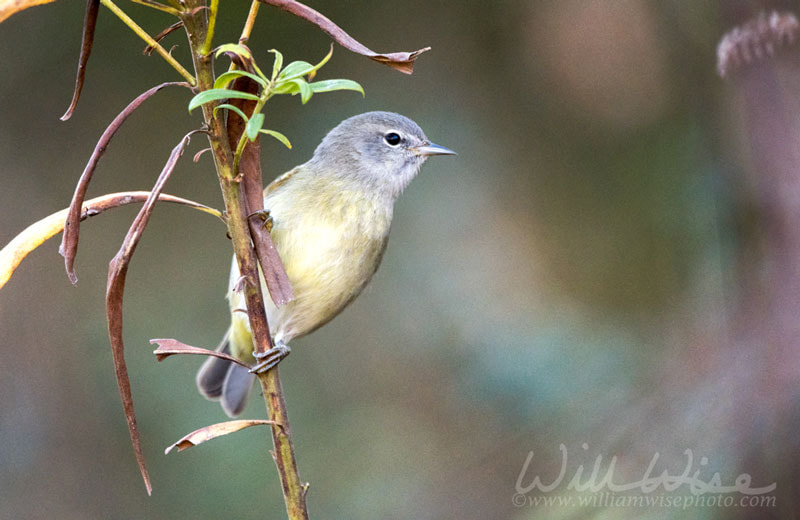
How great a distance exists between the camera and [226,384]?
3.66 m

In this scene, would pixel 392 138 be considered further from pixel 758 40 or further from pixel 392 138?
pixel 758 40

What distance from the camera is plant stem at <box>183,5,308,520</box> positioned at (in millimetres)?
1258

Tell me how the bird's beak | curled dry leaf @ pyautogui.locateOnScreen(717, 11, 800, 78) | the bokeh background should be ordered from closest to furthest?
1. curled dry leaf @ pyautogui.locateOnScreen(717, 11, 800, 78)
2. the bird's beak
3. the bokeh background

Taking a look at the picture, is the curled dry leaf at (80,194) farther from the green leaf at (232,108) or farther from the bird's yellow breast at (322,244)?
the bird's yellow breast at (322,244)

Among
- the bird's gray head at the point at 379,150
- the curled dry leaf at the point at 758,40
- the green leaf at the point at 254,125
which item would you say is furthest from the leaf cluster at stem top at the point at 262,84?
the bird's gray head at the point at 379,150

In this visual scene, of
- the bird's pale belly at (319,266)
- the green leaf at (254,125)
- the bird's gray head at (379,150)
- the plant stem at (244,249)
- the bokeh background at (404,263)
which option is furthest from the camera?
the bokeh background at (404,263)

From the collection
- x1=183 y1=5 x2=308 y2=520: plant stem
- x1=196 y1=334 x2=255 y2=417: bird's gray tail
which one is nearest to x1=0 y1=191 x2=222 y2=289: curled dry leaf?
x1=183 y1=5 x2=308 y2=520: plant stem

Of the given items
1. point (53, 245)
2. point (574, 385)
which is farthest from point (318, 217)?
point (53, 245)

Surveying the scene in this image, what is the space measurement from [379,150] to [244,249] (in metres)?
2.27

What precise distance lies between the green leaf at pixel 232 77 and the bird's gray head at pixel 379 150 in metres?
2.08

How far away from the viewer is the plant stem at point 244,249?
4.13 feet

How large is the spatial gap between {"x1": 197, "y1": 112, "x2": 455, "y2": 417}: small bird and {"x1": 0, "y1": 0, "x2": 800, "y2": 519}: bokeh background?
3.03ft

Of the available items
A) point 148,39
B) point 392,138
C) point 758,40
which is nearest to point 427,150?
point 392,138

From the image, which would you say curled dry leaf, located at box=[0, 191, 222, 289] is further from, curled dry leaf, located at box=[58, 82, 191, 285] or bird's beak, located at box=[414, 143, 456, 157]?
bird's beak, located at box=[414, 143, 456, 157]
